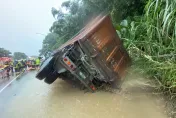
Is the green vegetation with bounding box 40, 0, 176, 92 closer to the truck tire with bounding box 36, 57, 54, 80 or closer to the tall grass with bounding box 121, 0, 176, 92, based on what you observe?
the tall grass with bounding box 121, 0, 176, 92

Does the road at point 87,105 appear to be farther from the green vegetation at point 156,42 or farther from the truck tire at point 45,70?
the truck tire at point 45,70

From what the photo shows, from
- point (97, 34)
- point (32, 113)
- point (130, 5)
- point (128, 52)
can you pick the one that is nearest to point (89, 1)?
point (130, 5)

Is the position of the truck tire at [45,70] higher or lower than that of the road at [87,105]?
higher

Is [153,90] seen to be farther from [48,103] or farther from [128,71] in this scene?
[48,103]

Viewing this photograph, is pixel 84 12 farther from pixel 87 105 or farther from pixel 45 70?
pixel 87 105

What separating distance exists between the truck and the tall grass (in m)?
0.61

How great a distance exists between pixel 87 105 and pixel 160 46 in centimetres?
230

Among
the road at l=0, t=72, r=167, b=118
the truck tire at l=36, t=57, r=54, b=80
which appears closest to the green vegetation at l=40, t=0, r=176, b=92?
the road at l=0, t=72, r=167, b=118

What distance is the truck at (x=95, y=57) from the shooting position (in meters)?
5.62

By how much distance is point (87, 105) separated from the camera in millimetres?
5316

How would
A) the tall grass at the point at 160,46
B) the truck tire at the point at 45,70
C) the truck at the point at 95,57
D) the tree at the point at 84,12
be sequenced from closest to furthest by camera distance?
the tall grass at the point at 160,46, the truck at the point at 95,57, the truck tire at the point at 45,70, the tree at the point at 84,12

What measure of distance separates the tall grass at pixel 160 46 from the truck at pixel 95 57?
61 centimetres

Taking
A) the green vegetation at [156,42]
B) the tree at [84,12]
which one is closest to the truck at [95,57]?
the green vegetation at [156,42]

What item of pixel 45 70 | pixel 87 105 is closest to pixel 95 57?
pixel 87 105
